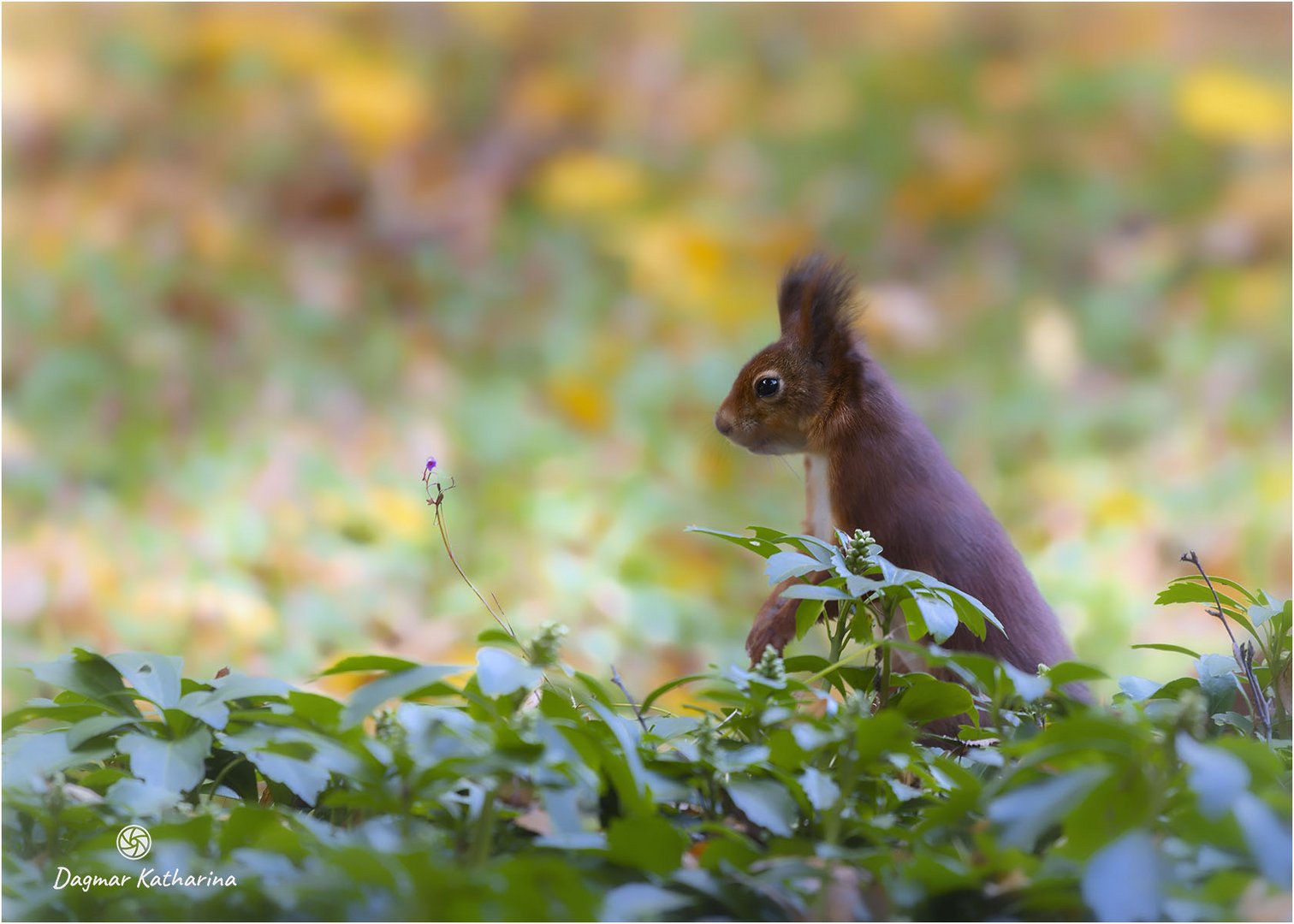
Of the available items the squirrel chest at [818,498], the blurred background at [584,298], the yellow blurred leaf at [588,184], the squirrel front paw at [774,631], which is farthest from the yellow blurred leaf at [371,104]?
the squirrel front paw at [774,631]

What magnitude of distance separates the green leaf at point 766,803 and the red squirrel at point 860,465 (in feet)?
1.77

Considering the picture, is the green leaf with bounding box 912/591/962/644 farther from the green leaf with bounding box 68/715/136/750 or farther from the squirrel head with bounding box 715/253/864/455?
the squirrel head with bounding box 715/253/864/455

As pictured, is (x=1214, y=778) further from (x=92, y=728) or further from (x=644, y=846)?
(x=92, y=728)

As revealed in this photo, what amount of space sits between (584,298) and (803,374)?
6.74 feet

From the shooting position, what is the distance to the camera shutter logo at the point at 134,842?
0.72 metres

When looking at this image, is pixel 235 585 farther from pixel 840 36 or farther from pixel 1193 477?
pixel 840 36

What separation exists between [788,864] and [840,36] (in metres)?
3.68

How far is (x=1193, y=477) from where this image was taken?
3014 millimetres

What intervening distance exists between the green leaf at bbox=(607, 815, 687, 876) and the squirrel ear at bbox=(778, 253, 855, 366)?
0.94 metres

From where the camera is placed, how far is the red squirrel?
135 cm

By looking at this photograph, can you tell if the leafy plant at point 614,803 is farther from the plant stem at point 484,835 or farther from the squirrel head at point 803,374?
the squirrel head at point 803,374

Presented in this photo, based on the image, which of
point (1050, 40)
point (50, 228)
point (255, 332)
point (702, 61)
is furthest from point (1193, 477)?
point (50, 228)

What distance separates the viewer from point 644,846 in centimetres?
70

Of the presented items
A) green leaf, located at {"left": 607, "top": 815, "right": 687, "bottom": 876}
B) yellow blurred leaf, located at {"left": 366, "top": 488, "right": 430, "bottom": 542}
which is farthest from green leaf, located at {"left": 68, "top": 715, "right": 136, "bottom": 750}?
yellow blurred leaf, located at {"left": 366, "top": 488, "right": 430, "bottom": 542}
